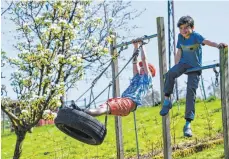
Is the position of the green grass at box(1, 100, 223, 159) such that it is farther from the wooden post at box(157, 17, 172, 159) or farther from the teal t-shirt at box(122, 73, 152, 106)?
the teal t-shirt at box(122, 73, 152, 106)

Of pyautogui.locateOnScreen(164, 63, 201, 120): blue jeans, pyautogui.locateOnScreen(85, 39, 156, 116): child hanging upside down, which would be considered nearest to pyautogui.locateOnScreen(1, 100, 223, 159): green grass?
pyautogui.locateOnScreen(85, 39, 156, 116): child hanging upside down

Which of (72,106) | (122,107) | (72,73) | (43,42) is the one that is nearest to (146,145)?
(72,73)

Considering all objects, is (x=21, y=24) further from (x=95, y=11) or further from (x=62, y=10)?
(x=95, y=11)

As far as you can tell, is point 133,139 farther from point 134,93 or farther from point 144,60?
point 134,93

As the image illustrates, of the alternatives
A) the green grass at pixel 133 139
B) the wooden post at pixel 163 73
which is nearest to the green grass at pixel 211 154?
the green grass at pixel 133 139

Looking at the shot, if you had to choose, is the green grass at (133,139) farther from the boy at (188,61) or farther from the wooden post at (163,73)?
the boy at (188,61)

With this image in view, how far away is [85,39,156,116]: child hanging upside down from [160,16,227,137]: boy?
2.14 ft

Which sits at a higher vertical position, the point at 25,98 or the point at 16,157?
the point at 25,98

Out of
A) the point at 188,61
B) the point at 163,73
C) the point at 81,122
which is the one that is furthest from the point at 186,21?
the point at 81,122

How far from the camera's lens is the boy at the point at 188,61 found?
547cm

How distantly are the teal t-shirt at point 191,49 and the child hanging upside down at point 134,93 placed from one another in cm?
99

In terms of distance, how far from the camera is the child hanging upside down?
19.5 ft

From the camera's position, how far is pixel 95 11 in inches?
386

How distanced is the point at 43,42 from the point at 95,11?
6.03ft
